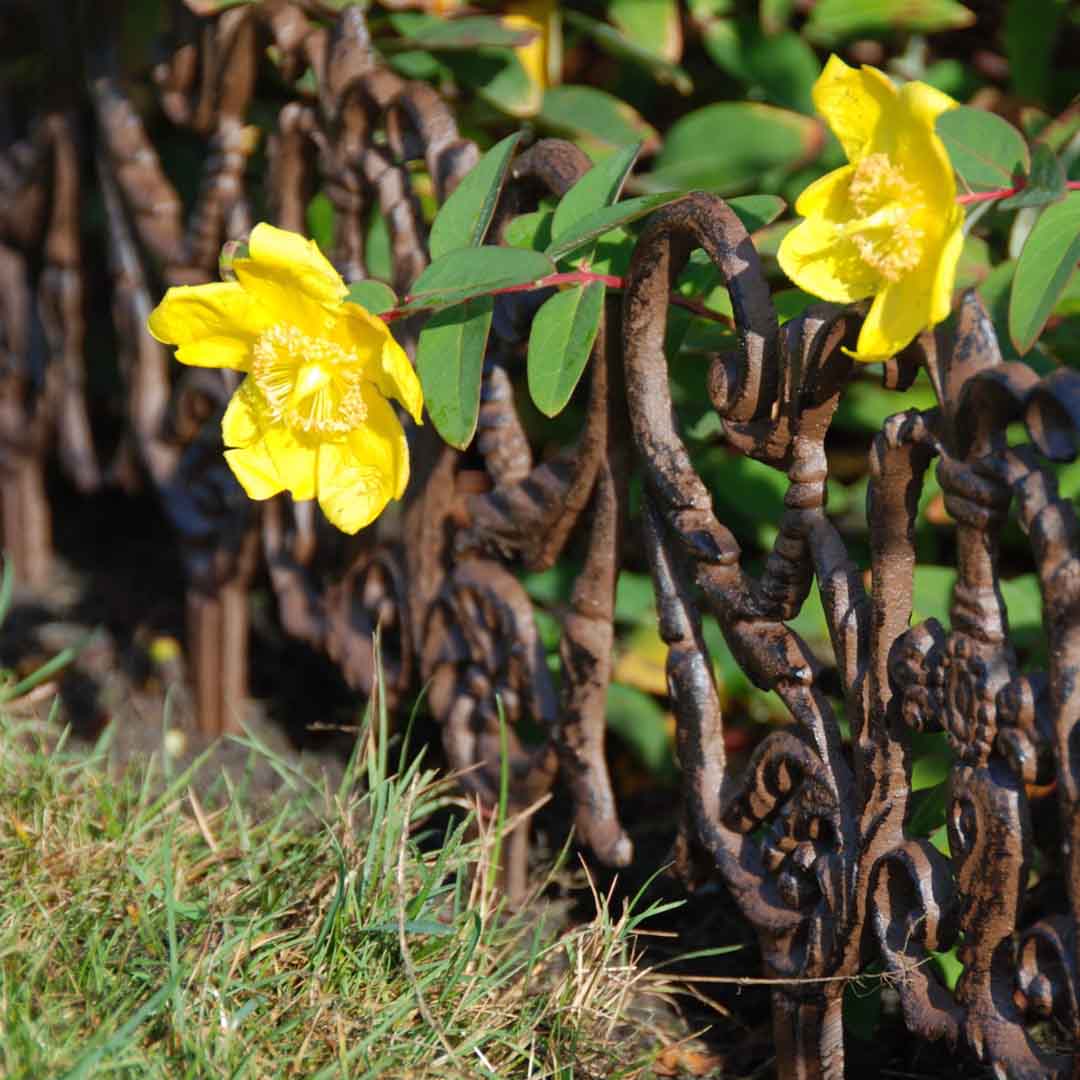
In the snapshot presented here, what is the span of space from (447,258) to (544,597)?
2.38ft

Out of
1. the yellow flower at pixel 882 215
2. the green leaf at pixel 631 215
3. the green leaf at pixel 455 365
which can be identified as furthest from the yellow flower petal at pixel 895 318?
the green leaf at pixel 455 365

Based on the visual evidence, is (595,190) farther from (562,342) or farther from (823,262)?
(823,262)

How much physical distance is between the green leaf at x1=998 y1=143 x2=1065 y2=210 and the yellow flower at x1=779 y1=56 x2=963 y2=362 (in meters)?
0.07

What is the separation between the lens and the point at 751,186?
1946 millimetres

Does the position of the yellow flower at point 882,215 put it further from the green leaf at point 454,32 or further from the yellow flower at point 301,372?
the green leaf at point 454,32

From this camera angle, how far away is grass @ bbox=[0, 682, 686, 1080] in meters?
1.17

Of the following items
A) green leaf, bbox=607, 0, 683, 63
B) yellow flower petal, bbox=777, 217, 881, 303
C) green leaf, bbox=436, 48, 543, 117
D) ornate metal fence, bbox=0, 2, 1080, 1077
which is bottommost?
ornate metal fence, bbox=0, 2, 1080, 1077

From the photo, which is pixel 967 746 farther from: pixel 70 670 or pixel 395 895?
pixel 70 670

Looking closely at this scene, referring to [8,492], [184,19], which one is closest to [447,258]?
[184,19]

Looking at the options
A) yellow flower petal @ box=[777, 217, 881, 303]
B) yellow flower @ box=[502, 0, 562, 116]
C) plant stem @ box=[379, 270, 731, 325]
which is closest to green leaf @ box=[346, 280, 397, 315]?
plant stem @ box=[379, 270, 731, 325]

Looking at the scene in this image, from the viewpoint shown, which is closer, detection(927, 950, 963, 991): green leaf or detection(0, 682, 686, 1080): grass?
detection(0, 682, 686, 1080): grass

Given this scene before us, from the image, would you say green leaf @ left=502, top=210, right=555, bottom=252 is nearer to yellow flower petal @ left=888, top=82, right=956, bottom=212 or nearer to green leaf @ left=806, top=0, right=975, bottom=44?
yellow flower petal @ left=888, top=82, right=956, bottom=212

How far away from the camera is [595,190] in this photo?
4.24ft

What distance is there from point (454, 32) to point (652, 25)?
0.32 metres
